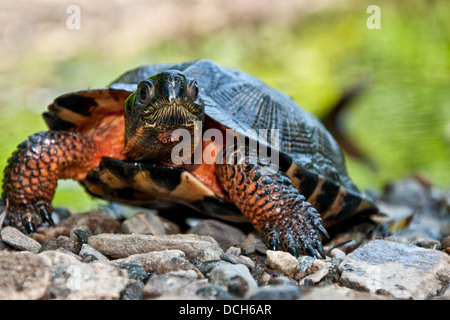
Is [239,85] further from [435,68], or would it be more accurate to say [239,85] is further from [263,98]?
[435,68]

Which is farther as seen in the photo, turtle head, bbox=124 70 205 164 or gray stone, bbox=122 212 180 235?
gray stone, bbox=122 212 180 235

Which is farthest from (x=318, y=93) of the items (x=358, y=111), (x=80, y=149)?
(x=80, y=149)

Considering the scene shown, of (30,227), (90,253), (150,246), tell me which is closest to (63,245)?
(90,253)

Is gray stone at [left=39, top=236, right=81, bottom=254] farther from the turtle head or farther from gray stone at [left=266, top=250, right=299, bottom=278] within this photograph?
gray stone at [left=266, top=250, right=299, bottom=278]

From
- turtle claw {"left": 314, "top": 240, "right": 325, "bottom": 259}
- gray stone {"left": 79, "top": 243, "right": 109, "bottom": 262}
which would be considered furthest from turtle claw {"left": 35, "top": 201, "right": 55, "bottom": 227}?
turtle claw {"left": 314, "top": 240, "right": 325, "bottom": 259}

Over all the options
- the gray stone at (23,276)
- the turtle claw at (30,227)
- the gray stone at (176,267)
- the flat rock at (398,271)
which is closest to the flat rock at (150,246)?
the gray stone at (176,267)

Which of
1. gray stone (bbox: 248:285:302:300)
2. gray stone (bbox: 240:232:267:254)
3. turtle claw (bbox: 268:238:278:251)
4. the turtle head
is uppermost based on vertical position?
the turtle head

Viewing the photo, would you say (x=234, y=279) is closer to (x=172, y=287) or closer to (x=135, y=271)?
(x=172, y=287)
